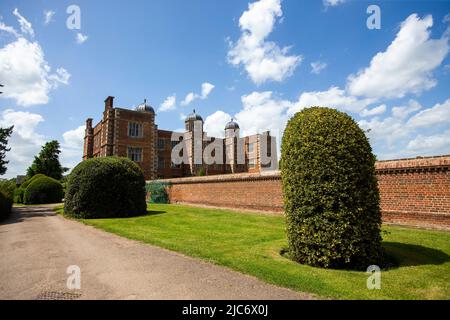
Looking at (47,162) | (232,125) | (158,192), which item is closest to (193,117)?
(232,125)

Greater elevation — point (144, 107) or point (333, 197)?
point (144, 107)

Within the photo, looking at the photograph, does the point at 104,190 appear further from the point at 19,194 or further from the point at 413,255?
the point at 19,194

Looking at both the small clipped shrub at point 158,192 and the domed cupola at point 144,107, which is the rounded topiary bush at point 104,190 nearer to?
the small clipped shrub at point 158,192

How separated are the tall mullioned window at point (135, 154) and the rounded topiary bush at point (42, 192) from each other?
905 centimetres

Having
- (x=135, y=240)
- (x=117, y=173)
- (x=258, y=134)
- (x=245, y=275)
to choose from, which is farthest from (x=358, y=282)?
(x=258, y=134)

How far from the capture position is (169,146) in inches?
1672

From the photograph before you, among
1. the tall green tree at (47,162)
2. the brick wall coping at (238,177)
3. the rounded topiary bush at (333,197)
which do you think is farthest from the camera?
the tall green tree at (47,162)

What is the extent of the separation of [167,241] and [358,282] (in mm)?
5443

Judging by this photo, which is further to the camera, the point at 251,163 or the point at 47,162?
the point at 251,163

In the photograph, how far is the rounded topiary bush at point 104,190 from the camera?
1527cm

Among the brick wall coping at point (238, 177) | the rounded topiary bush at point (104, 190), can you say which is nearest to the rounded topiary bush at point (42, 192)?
Answer: the brick wall coping at point (238, 177)

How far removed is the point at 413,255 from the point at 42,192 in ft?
111

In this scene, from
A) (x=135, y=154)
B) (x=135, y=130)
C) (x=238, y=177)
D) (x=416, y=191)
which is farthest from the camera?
(x=135, y=130)

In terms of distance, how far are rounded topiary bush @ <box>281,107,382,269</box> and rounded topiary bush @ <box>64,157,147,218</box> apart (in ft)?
39.3
